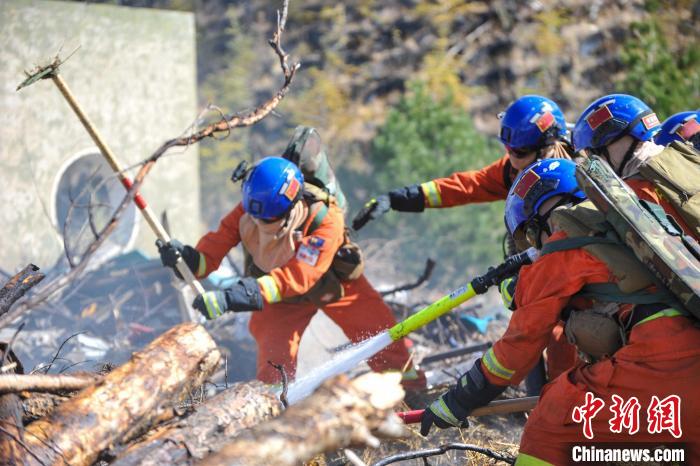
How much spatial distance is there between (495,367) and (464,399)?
247mm

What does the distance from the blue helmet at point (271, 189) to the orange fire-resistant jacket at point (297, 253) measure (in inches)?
12.7

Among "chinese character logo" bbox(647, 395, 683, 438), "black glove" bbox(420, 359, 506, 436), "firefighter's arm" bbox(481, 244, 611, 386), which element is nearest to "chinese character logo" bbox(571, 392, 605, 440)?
"chinese character logo" bbox(647, 395, 683, 438)

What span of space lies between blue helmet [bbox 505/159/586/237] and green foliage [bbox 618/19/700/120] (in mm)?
8100

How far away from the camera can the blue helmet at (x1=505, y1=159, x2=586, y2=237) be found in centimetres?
371

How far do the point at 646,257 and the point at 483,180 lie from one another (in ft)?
8.54

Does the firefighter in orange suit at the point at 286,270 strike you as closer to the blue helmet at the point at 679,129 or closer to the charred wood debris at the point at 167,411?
the charred wood debris at the point at 167,411

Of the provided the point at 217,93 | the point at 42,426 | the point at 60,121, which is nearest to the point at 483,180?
the point at 42,426

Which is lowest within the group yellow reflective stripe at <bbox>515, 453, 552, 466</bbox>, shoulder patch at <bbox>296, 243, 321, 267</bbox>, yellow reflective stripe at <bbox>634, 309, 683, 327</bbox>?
yellow reflective stripe at <bbox>515, 453, 552, 466</bbox>

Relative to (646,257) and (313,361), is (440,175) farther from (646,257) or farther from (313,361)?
(646,257)

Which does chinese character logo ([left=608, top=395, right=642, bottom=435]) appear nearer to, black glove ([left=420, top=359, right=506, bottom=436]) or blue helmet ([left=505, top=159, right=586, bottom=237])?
black glove ([left=420, top=359, right=506, bottom=436])

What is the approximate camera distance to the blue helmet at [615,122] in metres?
4.39

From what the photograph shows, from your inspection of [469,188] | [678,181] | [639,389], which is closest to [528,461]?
[639,389]

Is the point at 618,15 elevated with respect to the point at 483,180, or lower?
lower

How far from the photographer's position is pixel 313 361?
6.70 meters
